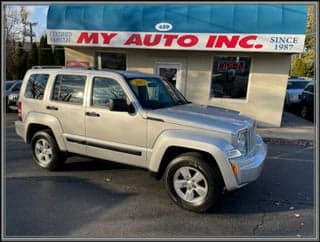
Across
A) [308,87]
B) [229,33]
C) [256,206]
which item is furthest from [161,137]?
[308,87]

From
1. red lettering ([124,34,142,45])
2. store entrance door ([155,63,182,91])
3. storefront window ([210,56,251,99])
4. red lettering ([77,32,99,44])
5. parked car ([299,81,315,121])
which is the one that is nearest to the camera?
red lettering ([124,34,142,45])

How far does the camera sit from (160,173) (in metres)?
4.52

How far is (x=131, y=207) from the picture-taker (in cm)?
425

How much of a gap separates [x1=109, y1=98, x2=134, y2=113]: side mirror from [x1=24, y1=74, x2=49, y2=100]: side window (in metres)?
1.78

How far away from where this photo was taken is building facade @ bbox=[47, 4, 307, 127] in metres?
9.46

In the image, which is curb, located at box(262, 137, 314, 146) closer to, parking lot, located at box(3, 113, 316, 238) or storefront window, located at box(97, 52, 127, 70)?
parking lot, located at box(3, 113, 316, 238)

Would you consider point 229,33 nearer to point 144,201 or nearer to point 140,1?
point 140,1

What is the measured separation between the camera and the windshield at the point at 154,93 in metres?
4.77

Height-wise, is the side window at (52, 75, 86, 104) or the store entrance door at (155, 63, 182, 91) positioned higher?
the store entrance door at (155, 63, 182, 91)

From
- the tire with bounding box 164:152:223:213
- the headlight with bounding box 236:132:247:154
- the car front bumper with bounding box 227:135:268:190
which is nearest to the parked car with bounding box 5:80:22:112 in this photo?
the tire with bounding box 164:152:223:213

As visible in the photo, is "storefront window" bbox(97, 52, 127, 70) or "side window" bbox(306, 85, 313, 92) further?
"side window" bbox(306, 85, 313, 92)

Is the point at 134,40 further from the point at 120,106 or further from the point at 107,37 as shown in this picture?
the point at 120,106

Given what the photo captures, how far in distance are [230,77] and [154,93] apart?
651 cm

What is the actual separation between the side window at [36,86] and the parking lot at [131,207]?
1.37 metres
